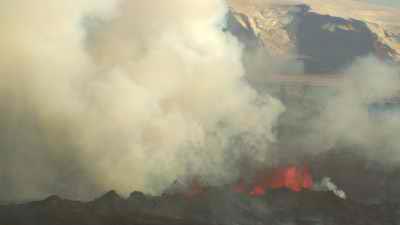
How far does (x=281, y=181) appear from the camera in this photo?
88.4 meters

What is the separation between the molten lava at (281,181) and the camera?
84.7 meters

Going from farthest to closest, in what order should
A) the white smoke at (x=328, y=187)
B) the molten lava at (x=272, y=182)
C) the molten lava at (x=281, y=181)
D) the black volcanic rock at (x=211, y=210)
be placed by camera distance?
1. the white smoke at (x=328, y=187)
2. the molten lava at (x=281, y=181)
3. the molten lava at (x=272, y=182)
4. the black volcanic rock at (x=211, y=210)

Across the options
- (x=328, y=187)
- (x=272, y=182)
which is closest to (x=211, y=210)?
(x=272, y=182)

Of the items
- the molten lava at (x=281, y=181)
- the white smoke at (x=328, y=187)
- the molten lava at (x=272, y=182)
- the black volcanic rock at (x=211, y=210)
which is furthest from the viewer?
the white smoke at (x=328, y=187)

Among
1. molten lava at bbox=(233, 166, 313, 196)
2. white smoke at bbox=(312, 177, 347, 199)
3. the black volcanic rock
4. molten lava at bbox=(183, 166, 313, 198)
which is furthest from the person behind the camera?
white smoke at bbox=(312, 177, 347, 199)

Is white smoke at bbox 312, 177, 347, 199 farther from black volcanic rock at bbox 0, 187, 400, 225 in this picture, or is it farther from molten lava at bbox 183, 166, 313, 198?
black volcanic rock at bbox 0, 187, 400, 225

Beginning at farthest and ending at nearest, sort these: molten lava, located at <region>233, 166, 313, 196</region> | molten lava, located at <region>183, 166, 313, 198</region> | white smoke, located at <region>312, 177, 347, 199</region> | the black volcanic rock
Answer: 1. white smoke, located at <region>312, 177, 347, 199</region>
2. molten lava, located at <region>233, 166, 313, 196</region>
3. molten lava, located at <region>183, 166, 313, 198</region>
4. the black volcanic rock

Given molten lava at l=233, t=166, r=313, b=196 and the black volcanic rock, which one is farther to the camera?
molten lava at l=233, t=166, r=313, b=196

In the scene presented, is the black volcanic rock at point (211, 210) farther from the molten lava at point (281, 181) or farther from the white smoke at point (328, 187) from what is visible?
the white smoke at point (328, 187)

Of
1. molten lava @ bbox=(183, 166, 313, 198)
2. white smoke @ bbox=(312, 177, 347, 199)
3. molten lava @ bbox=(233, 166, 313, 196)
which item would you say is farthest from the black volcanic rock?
white smoke @ bbox=(312, 177, 347, 199)

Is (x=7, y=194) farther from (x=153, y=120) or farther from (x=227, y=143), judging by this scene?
(x=227, y=143)

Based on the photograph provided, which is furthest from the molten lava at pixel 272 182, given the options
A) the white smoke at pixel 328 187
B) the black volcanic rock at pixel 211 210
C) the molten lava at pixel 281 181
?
the black volcanic rock at pixel 211 210

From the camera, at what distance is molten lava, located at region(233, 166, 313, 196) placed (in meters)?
84.7

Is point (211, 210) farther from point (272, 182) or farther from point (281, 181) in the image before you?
A: point (281, 181)
